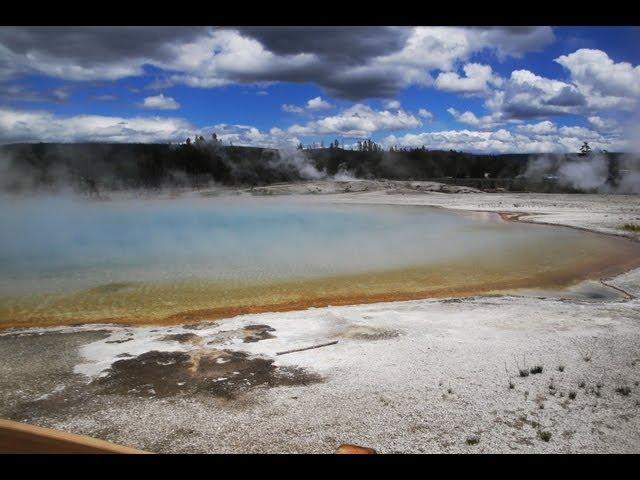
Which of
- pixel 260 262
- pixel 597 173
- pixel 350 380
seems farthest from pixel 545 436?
pixel 597 173

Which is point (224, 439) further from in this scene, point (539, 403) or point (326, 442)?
point (539, 403)

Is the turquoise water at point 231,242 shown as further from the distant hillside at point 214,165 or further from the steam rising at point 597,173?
the steam rising at point 597,173

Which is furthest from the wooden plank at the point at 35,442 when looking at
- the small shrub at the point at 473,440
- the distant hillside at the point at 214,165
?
the distant hillside at the point at 214,165

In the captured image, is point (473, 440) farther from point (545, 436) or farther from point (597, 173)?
point (597, 173)

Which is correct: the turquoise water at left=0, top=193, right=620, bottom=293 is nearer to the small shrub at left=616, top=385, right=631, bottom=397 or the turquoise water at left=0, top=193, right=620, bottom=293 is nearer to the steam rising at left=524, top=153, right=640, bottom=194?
the small shrub at left=616, top=385, right=631, bottom=397

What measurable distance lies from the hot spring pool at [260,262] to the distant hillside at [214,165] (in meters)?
17.1

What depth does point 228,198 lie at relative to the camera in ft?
91.1

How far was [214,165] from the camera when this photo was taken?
40531mm

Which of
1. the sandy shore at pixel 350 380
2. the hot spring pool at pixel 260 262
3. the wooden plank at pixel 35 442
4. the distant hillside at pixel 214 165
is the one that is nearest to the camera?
the wooden plank at pixel 35 442

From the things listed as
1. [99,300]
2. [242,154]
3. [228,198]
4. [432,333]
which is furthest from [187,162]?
[432,333]

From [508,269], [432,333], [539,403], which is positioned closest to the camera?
[539,403]

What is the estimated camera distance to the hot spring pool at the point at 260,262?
742 cm
